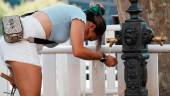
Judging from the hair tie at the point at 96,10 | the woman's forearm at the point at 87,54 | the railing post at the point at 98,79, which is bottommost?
the railing post at the point at 98,79

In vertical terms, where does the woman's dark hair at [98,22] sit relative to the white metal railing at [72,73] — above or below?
above

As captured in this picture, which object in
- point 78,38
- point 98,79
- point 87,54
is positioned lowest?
point 98,79

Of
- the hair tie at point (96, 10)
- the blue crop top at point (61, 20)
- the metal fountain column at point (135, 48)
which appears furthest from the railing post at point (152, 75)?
the blue crop top at point (61, 20)

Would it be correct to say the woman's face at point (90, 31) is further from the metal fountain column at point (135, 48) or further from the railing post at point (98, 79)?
the railing post at point (98, 79)

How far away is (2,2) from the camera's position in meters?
30.9

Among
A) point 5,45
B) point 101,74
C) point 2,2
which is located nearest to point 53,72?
point 101,74

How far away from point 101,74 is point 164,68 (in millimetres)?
896

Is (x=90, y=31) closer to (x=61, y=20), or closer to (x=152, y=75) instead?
(x=61, y=20)

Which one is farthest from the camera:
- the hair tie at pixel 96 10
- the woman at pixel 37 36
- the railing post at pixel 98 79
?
the railing post at pixel 98 79

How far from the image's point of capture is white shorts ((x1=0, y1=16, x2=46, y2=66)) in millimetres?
3862

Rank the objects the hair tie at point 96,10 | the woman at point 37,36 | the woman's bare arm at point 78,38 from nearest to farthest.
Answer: the woman's bare arm at point 78,38 → the woman at point 37,36 → the hair tie at point 96,10

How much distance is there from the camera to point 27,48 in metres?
3.87

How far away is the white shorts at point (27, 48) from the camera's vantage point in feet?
12.7

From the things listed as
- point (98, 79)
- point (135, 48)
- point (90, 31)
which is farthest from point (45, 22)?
point (98, 79)
